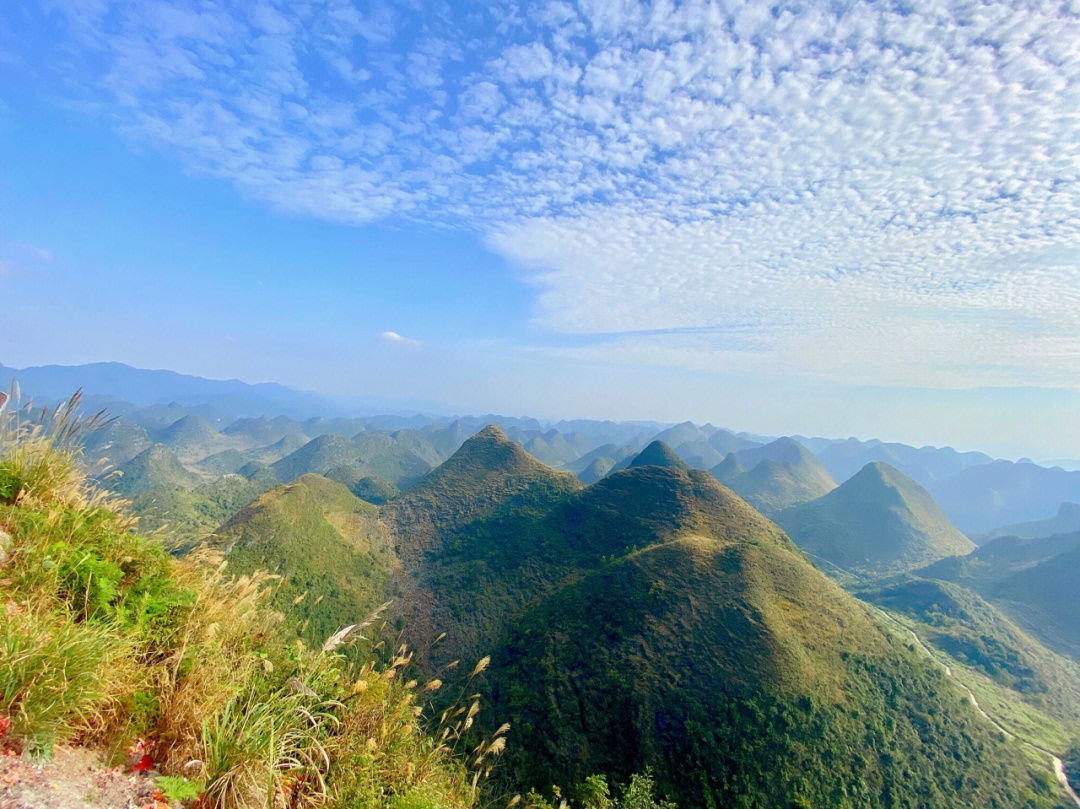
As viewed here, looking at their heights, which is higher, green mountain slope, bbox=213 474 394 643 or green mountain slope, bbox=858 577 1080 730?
green mountain slope, bbox=213 474 394 643

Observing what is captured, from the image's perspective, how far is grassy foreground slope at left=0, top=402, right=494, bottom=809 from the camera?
369cm

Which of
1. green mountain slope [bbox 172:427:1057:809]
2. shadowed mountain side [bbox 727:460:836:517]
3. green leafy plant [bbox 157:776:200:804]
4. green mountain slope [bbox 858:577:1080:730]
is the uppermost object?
green leafy plant [bbox 157:776:200:804]

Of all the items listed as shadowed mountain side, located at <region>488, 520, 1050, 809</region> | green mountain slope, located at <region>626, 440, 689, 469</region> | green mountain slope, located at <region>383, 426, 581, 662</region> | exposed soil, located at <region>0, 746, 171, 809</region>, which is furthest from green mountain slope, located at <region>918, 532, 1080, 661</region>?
exposed soil, located at <region>0, 746, 171, 809</region>

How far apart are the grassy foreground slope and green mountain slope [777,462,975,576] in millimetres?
144064

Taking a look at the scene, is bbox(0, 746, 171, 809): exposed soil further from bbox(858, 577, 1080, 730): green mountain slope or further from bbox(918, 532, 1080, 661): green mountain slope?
bbox(918, 532, 1080, 661): green mountain slope

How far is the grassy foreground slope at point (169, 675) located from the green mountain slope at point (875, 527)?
144 m

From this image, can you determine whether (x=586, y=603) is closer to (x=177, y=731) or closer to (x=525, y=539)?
(x=525, y=539)

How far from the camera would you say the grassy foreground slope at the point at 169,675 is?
3.69m

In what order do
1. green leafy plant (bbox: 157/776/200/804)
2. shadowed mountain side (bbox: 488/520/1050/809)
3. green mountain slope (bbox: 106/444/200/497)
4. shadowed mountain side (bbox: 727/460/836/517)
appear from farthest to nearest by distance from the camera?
shadowed mountain side (bbox: 727/460/836/517)
green mountain slope (bbox: 106/444/200/497)
shadowed mountain side (bbox: 488/520/1050/809)
green leafy plant (bbox: 157/776/200/804)

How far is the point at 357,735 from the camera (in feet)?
17.8

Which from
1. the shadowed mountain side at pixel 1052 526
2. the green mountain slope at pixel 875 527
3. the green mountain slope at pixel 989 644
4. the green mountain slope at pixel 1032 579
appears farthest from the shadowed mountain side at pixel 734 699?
the shadowed mountain side at pixel 1052 526

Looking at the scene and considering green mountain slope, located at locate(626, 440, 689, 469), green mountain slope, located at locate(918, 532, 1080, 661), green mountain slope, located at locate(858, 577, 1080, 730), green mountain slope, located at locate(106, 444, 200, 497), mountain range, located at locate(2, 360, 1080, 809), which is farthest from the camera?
green mountain slope, located at locate(106, 444, 200, 497)

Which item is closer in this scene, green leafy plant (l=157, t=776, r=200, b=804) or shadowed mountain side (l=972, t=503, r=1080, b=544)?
green leafy plant (l=157, t=776, r=200, b=804)

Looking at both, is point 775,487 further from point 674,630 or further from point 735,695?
point 735,695
